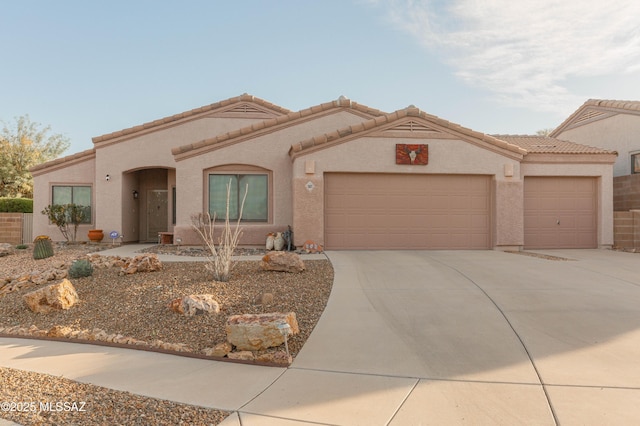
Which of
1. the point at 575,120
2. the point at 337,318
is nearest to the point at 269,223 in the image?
the point at 337,318

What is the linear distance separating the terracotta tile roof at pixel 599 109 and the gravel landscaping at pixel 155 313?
15401 millimetres

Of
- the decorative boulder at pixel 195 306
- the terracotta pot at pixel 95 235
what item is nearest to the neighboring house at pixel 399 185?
the terracotta pot at pixel 95 235

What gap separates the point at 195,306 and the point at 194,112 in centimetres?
1267

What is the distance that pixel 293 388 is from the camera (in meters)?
3.85

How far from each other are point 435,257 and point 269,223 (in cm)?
571

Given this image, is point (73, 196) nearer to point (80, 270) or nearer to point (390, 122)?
point (80, 270)

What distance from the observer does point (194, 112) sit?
665 inches

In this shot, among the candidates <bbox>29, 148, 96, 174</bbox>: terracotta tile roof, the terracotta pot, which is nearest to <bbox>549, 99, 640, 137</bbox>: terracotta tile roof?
the terracotta pot

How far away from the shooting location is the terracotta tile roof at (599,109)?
54.2ft

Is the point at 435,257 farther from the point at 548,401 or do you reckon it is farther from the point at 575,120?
the point at 575,120

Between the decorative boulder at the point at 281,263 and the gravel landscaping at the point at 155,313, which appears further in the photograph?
the decorative boulder at the point at 281,263

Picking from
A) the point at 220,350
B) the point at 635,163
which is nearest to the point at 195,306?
the point at 220,350

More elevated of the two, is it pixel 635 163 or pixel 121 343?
pixel 635 163

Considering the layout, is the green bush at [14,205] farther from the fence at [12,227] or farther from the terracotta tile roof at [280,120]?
the terracotta tile roof at [280,120]
